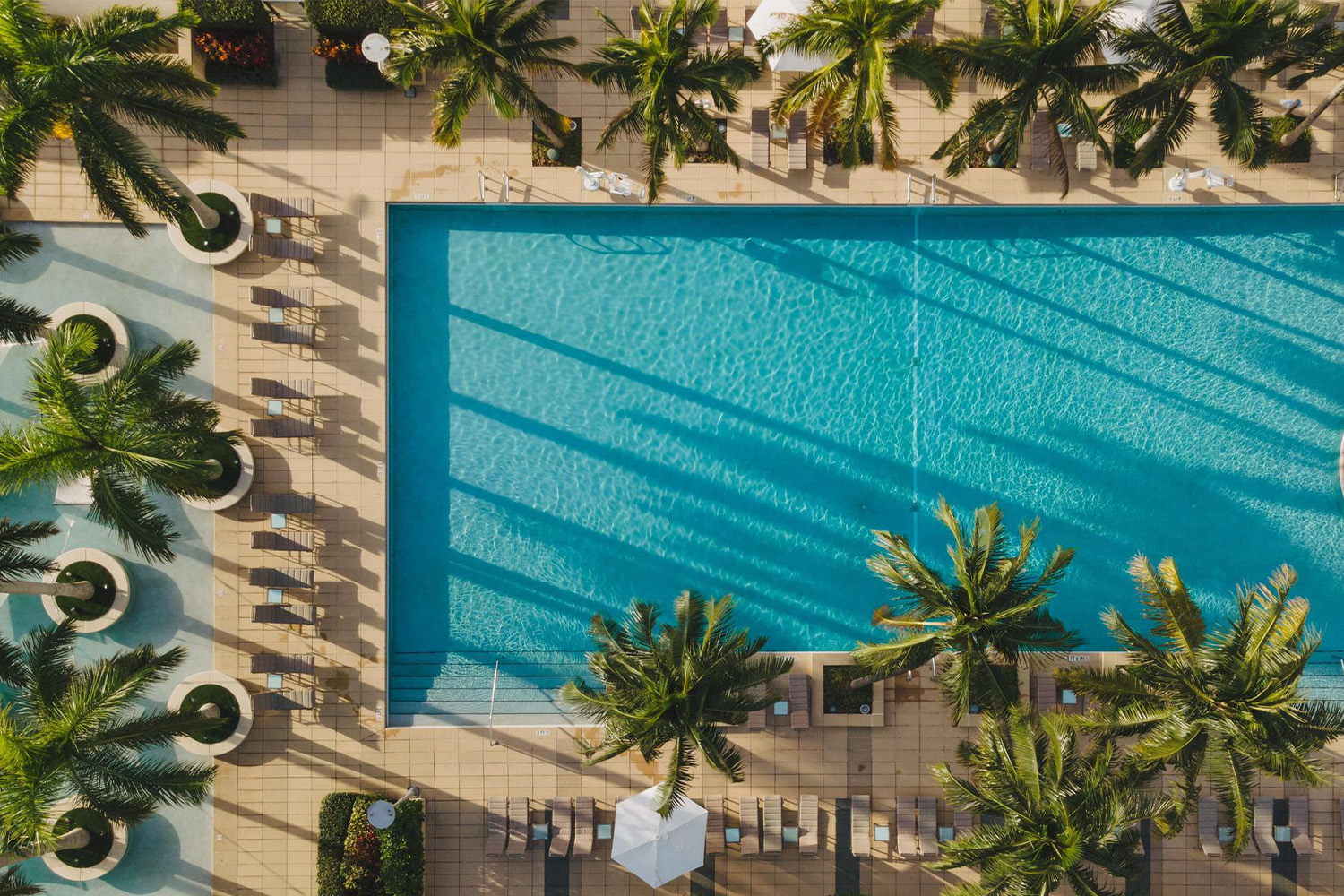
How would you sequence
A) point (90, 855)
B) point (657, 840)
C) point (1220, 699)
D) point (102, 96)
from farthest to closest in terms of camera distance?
point (90, 855), point (657, 840), point (1220, 699), point (102, 96)

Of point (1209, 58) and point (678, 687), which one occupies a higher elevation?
point (1209, 58)

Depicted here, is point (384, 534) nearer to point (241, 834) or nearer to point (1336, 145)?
point (241, 834)

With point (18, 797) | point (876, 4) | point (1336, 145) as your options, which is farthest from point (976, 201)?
point (18, 797)

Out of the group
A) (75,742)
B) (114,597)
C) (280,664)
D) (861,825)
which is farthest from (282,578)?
(861,825)

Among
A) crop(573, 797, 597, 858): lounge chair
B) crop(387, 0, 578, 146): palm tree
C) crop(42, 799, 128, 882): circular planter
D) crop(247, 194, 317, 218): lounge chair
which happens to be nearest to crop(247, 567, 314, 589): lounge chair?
crop(42, 799, 128, 882): circular planter

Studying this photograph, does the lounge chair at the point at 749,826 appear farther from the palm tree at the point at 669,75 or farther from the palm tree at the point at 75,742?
the palm tree at the point at 669,75

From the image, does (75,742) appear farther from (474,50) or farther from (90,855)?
(474,50)
